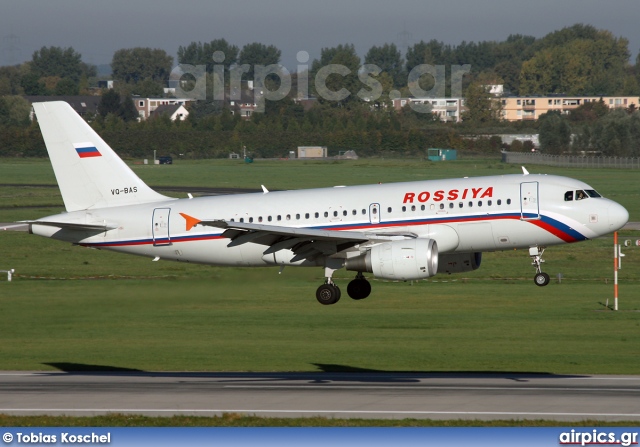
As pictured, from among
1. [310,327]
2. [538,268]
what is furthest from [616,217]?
[310,327]

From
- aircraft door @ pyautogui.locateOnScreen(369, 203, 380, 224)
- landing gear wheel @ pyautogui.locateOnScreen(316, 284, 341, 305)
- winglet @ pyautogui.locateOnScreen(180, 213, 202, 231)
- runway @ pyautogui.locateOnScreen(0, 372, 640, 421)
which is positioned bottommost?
runway @ pyautogui.locateOnScreen(0, 372, 640, 421)

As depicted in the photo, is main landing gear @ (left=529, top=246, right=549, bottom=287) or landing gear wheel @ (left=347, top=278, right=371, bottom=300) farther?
landing gear wheel @ (left=347, top=278, right=371, bottom=300)

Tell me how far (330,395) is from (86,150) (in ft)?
61.3

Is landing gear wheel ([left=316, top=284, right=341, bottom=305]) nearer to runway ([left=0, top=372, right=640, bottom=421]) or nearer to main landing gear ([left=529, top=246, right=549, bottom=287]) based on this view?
runway ([left=0, top=372, right=640, bottom=421])

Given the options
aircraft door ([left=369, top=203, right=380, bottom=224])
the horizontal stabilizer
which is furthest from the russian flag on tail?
aircraft door ([left=369, top=203, right=380, bottom=224])

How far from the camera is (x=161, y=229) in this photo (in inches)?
2137

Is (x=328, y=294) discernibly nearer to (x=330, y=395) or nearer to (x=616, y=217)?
(x=330, y=395)

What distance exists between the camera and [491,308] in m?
79.4

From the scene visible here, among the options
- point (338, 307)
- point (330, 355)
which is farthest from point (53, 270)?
point (330, 355)

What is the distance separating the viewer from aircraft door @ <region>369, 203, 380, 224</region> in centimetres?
5169

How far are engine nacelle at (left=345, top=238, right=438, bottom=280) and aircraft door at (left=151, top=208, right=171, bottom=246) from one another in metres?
10.8

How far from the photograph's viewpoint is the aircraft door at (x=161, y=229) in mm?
54250

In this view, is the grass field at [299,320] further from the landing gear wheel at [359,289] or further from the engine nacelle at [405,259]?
the engine nacelle at [405,259]

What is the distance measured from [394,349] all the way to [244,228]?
834 inches
